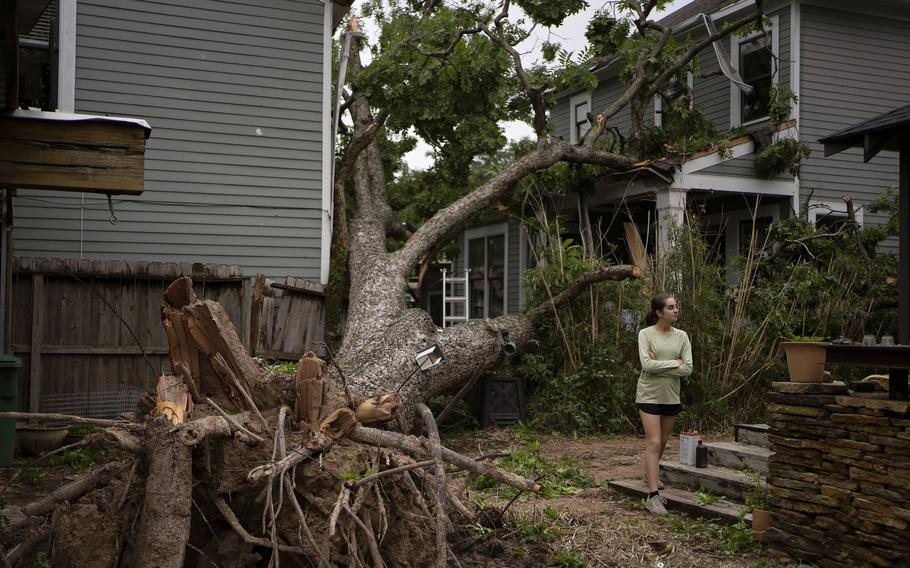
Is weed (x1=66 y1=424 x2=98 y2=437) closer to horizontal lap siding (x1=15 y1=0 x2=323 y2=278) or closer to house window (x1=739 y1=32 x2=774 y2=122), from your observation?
horizontal lap siding (x1=15 y1=0 x2=323 y2=278)

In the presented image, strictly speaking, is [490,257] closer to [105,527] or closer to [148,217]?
[148,217]

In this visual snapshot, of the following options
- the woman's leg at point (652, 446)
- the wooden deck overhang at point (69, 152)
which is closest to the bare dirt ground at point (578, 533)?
the woman's leg at point (652, 446)

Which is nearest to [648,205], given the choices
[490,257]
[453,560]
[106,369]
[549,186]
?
[549,186]

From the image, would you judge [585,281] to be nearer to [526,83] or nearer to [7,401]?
[526,83]

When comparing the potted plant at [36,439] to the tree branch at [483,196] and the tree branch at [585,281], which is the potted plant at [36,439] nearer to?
the tree branch at [483,196]

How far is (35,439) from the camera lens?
8.69m

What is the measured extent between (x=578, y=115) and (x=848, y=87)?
6.66 m

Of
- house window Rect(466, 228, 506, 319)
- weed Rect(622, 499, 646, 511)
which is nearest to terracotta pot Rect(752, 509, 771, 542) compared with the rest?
weed Rect(622, 499, 646, 511)

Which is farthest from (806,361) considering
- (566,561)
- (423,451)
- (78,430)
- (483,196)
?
(78,430)

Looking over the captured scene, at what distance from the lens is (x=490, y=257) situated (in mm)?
19438

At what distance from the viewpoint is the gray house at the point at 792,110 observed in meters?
13.9

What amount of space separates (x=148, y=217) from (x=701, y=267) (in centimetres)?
720

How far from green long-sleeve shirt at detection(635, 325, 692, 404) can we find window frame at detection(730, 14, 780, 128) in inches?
380

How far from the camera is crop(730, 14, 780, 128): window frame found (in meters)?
14.9
